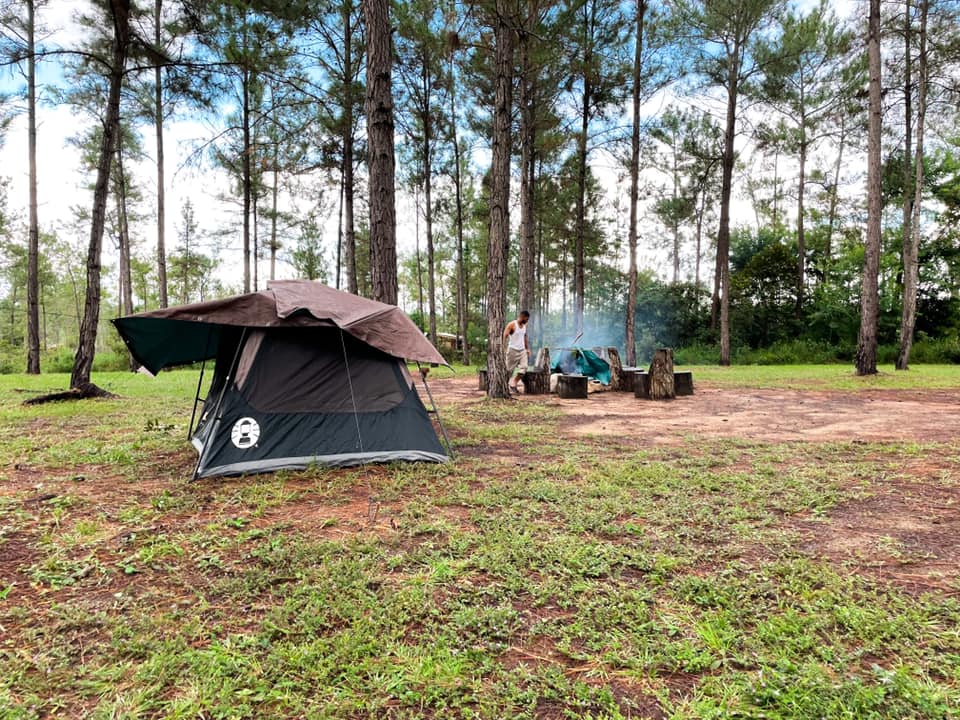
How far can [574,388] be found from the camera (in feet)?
30.2

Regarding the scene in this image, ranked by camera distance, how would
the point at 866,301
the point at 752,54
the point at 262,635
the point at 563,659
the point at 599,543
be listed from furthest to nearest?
the point at 752,54 → the point at 866,301 → the point at 599,543 → the point at 262,635 → the point at 563,659

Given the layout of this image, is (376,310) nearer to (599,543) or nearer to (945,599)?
(599,543)

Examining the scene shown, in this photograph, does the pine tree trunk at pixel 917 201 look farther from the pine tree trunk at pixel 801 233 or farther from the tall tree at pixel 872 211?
the pine tree trunk at pixel 801 233

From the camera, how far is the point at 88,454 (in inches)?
181

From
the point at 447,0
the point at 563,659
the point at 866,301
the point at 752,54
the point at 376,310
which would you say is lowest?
the point at 563,659

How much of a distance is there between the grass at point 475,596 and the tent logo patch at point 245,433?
36 centimetres

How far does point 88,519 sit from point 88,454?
6.64 feet

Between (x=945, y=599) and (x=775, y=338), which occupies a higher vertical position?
(x=775, y=338)

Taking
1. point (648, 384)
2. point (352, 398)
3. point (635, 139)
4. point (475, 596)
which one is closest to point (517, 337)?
point (648, 384)

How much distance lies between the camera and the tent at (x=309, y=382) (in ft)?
12.9

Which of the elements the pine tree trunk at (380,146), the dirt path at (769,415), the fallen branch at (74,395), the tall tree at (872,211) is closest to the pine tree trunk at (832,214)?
the tall tree at (872,211)

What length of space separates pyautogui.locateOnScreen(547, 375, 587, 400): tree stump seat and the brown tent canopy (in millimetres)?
5318

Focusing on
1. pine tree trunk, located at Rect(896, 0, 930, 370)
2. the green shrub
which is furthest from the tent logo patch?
the green shrub

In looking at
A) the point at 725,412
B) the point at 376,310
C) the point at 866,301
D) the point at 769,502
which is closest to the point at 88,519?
the point at 376,310
